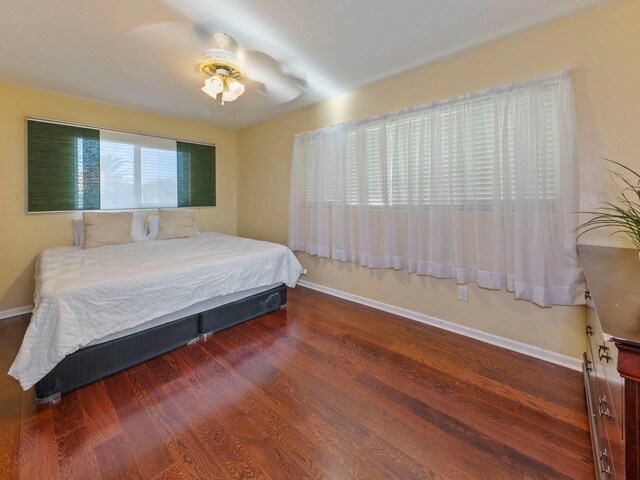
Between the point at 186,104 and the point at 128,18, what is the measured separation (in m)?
1.68

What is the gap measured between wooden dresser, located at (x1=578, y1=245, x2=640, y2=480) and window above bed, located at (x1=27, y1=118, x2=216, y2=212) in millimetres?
4424

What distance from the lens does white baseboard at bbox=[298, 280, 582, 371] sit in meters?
2.03

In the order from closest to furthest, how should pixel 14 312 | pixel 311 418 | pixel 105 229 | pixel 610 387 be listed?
pixel 610 387, pixel 311 418, pixel 14 312, pixel 105 229

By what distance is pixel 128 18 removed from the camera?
1.92m

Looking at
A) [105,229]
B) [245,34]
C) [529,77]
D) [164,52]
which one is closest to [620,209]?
[529,77]

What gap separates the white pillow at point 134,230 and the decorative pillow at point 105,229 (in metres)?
0.14

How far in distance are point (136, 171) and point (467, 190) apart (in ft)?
12.8

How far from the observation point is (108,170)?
11.5 ft

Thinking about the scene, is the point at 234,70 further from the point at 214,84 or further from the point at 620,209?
the point at 620,209

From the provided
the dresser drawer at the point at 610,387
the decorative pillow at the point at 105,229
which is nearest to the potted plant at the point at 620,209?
the dresser drawer at the point at 610,387

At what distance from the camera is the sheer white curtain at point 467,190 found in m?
1.96

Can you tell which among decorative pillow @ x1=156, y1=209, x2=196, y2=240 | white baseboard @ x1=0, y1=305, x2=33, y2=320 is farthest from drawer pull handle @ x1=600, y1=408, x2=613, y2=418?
white baseboard @ x1=0, y1=305, x2=33, y2=320

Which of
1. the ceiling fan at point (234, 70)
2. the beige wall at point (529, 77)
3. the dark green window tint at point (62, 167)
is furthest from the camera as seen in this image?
the dark green window tint at point (62, 167)

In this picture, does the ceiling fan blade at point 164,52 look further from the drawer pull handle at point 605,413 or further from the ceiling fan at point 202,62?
the drawer pull handle at point 605,413
